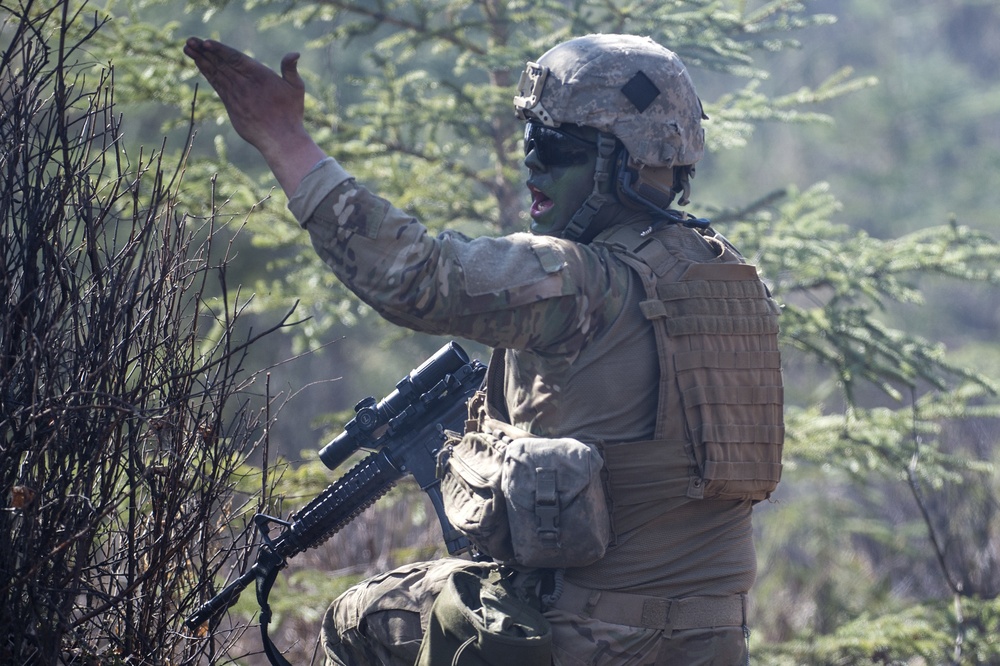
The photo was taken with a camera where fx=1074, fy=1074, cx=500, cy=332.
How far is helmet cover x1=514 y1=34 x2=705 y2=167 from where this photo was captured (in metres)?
3.00

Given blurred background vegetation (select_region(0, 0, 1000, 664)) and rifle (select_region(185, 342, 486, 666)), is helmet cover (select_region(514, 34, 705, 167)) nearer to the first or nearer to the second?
rifle (select_region(185, 342, 486, 666))

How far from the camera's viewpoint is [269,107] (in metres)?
2.52

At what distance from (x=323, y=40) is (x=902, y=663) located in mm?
4981

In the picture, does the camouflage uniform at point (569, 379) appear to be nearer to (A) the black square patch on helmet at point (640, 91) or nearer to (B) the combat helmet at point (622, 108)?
(B) the combat helmet at point (622, 108)

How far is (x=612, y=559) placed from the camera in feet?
9.22

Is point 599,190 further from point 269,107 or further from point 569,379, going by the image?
point 269,107

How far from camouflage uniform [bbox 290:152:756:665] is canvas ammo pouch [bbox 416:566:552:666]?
11cm

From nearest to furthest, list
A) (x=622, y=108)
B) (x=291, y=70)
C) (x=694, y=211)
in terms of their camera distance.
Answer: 1. (x=291, y=70)
2. (x=622, y=108)
3. (x=694, y=211)

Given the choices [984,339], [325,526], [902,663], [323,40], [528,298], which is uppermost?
[323,40]

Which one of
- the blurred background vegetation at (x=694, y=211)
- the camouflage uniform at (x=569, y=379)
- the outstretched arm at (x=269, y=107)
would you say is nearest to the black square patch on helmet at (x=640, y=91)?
the camouflage uniform at (x=569, y=379)

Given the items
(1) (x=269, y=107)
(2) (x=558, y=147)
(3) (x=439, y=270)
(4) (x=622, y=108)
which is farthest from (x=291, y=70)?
(4) (x=622, y=108)

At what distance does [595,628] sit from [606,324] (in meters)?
0.79

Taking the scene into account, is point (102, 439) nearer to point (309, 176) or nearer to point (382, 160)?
point (309, 176)

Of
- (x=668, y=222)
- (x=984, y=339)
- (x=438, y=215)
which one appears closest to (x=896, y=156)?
(x=984, y=339)
